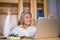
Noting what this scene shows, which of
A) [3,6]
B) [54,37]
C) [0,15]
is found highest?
[3,6]

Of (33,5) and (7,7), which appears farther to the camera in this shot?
(33,5)

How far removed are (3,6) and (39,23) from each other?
946mm

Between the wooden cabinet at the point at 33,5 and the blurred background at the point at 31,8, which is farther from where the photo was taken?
the wooden cabinet at the point at 33,5

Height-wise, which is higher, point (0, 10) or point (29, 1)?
point (29, 1)

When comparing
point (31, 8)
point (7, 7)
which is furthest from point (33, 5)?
point (7, 7)

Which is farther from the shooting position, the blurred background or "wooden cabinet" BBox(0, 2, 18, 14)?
"wooden cabinet" BBox(0, 2, 18, 14)

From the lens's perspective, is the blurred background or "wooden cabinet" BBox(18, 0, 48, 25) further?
"wooden cabinet" BBox(18, 0, 48, 25)

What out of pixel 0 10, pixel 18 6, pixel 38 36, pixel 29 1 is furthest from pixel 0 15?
pixel 38 36

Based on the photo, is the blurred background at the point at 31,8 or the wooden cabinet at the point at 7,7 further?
the wooden cabinet at the point at 7,7

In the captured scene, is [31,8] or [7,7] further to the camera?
[31,8]

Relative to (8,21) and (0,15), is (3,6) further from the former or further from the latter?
(8,21)

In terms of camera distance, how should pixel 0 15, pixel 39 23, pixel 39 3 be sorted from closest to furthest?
pixel 39 23 → pixel 0 15 → pixel 39 3

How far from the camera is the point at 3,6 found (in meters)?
1.51

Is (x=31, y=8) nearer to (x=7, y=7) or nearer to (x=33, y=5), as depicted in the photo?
(x=33, y=5)
